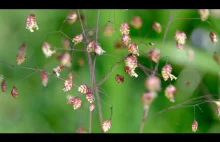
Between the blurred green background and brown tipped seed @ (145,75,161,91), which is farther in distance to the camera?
the blurred green background

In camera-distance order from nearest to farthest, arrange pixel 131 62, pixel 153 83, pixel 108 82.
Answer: pixel 153 83 < pixel 131 62 < pixel 108 82

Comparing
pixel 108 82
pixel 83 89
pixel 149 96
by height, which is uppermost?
pixel 149 96

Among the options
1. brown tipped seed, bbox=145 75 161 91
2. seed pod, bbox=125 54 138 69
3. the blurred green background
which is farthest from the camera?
the blurred green background

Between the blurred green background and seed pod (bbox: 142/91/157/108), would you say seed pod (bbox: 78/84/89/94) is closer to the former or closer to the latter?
seed pod (bbox: 142/91/157/108)

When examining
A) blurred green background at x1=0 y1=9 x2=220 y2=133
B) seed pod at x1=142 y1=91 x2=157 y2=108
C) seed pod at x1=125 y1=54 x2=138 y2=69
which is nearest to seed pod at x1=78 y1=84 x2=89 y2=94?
seed pod at x1=125 y1=54 x2=138 y2=69

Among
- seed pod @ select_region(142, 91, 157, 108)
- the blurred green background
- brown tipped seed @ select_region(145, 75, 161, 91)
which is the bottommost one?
the blurred green background

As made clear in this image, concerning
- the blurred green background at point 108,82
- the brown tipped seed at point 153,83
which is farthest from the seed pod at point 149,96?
the blurred green background at point 108,82

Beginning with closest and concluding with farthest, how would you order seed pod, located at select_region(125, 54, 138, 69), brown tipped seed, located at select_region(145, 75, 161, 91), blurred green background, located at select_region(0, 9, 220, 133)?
brown tipped seed, located at select_region(145, 75, 161, 91), seed pod, located at select_region(125, 54, 138, 69), blurred green background, located at select_region(0, 9, 220, 133)

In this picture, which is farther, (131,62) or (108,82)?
(108,82)

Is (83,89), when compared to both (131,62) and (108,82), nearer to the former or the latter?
(131,62)

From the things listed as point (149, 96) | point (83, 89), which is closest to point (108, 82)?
point (83, 89)
